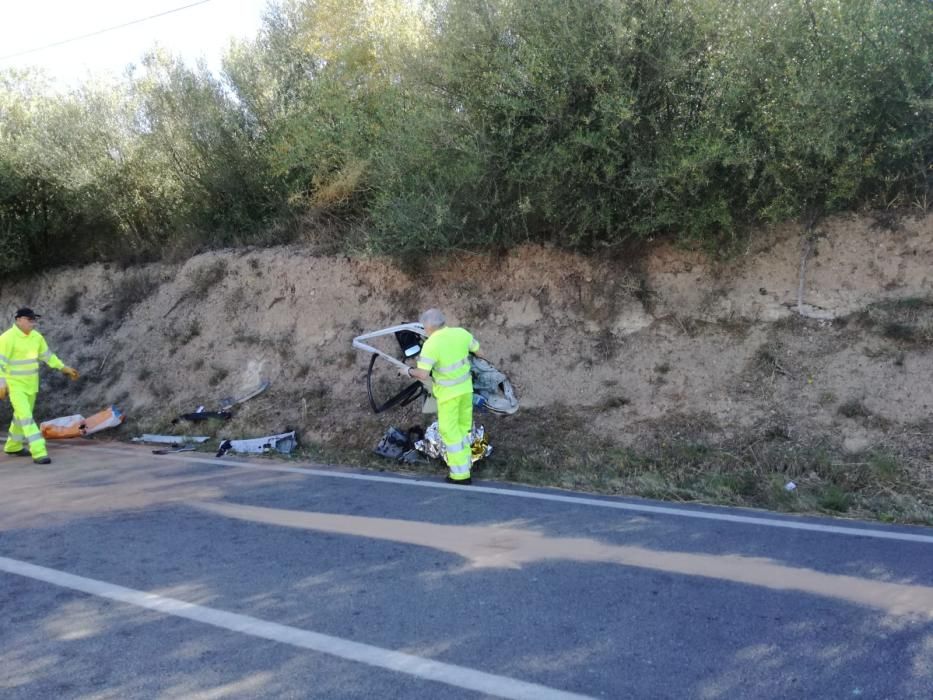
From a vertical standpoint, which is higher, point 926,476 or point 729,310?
point 729,310

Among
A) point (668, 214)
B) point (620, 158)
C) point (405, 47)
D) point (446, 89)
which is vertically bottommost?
point (668, 214)

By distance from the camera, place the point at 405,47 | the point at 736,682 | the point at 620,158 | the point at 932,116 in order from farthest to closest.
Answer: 1. the point at 405,47
2. the point at 620,158
3. the point at 932,116
4. the point at 736,682

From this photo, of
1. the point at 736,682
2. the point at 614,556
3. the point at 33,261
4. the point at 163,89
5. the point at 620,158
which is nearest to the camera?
the point at 736,682

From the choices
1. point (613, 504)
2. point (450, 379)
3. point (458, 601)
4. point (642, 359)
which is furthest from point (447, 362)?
point (458, 601)

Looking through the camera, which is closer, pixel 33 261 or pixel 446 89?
pixel 446 89

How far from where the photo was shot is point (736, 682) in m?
3.68

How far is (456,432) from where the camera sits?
7879mm

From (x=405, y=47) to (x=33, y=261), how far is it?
10.9m

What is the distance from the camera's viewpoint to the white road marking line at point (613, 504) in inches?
228

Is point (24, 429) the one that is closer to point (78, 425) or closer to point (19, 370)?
point (19, 370)

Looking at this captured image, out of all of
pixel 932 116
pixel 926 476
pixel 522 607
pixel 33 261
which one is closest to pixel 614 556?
pixel 522 607

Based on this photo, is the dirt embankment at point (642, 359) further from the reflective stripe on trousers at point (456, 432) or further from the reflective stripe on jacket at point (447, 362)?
the reflective stripe on jacket at point (447, 362)

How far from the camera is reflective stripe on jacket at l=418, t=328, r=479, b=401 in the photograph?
7859 mm

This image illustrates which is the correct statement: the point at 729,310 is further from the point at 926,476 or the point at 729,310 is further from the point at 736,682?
the point at 736,682
